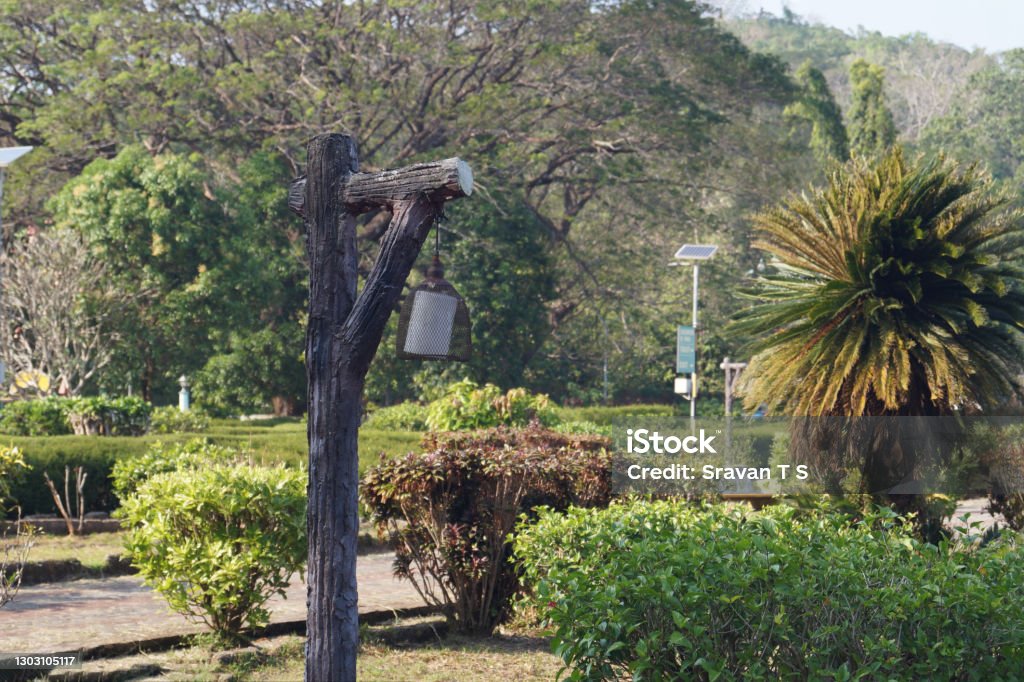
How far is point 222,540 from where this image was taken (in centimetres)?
754

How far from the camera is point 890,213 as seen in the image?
27.4ft

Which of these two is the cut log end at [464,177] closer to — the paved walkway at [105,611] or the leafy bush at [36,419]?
the paved walkway at [105,611]

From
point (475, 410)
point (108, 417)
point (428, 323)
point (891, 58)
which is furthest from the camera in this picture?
point (891, 58)

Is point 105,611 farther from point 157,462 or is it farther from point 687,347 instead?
point 687,347

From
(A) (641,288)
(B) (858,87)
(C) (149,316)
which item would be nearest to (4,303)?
(C) (149,316)

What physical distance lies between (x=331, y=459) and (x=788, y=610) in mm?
1959

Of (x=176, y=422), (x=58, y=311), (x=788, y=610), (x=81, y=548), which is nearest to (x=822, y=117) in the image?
(x=58, y=311)

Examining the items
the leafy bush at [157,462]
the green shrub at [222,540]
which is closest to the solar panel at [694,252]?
the leafy bush at [157,462]

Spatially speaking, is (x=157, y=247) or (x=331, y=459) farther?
(x=157, y=247)

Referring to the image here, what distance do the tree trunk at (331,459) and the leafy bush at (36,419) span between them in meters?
13.7

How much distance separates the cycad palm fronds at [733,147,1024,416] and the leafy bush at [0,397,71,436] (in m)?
12.4

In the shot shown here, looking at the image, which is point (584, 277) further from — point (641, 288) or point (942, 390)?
point (942, 390)

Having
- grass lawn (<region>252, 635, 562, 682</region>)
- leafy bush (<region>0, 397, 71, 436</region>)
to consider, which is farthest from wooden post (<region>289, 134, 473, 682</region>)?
leafy bush (<region>0, 397, 71, 436</region>)

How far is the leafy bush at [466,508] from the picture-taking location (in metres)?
8.12
